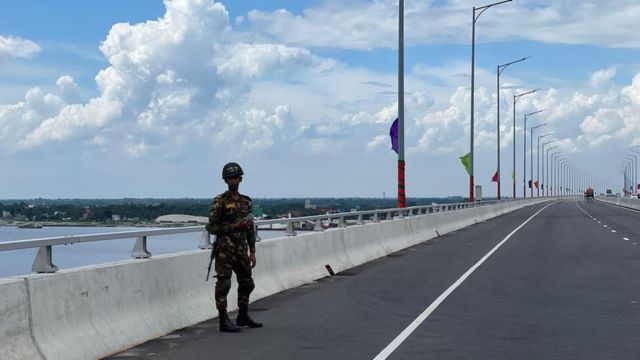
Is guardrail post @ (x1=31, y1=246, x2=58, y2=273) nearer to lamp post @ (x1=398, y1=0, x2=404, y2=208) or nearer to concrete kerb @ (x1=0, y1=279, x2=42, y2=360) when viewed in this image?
concrete kerb @ (x1=0, y1=279, x2=42, y2=360)

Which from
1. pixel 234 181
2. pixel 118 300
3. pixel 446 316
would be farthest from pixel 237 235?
pixel 446 316

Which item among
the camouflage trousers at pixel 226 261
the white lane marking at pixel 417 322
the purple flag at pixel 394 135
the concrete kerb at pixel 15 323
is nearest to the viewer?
the concrete kerb at pixel 15 323

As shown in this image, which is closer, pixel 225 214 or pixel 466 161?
pixel 225 214

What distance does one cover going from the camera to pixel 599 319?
13719mm

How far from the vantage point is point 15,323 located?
9.12 meters

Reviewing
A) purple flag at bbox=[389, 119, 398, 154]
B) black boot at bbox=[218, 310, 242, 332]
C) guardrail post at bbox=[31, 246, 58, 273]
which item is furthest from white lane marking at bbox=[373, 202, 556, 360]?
purple flag at bbox=[389, 119, 398, 154]

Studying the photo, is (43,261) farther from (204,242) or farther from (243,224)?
(204,242)

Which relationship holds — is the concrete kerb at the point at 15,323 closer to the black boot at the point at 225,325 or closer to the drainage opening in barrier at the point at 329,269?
the black boot at the point at 225,325

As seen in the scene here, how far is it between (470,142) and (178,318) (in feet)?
167

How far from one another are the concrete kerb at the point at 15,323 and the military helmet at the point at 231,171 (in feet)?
10.9

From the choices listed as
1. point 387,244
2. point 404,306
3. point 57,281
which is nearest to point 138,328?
point 57,281

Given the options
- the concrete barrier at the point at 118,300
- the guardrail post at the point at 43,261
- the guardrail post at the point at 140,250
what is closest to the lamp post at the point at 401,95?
the concrete barrier at the point at 118,300

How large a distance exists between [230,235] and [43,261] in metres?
2.95

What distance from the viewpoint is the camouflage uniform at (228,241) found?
40.0 feet
